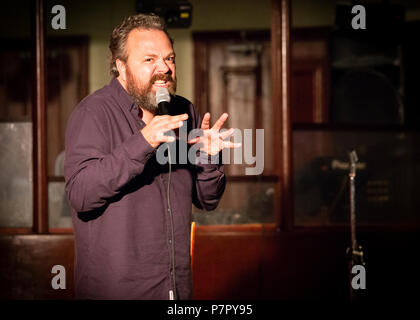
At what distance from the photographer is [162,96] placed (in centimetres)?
143

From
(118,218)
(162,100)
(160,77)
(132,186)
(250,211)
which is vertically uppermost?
(160,77)

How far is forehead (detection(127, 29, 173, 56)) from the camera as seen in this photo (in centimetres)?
156

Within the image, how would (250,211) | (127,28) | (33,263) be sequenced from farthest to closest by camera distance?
(250,211), (33,263), (127,28)

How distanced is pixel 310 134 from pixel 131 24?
194cm

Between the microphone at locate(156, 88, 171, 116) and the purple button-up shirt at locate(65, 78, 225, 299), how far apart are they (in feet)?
0.46

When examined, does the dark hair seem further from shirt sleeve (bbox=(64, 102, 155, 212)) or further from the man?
shirt sleeve (bbox=(64, 102, 155, 212))

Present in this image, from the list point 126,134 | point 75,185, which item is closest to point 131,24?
point 126,134

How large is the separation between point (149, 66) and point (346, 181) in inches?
86.9

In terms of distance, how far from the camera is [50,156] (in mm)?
5145

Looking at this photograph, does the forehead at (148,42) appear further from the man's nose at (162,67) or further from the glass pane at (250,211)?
the glass pane at (250,211)

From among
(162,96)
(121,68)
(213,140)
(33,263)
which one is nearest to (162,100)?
(162,96)

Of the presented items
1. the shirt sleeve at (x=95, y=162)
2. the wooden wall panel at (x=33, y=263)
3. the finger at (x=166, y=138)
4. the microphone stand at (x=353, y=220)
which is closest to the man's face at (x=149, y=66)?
the shirt sleeve at (x=95, y=162)

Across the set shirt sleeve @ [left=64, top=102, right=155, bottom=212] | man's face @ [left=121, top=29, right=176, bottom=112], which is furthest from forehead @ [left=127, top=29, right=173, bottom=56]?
shirt sleeve @ [left=64, top=102, right=155, bottom=212]

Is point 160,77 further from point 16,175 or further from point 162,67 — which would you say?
point 16,175
